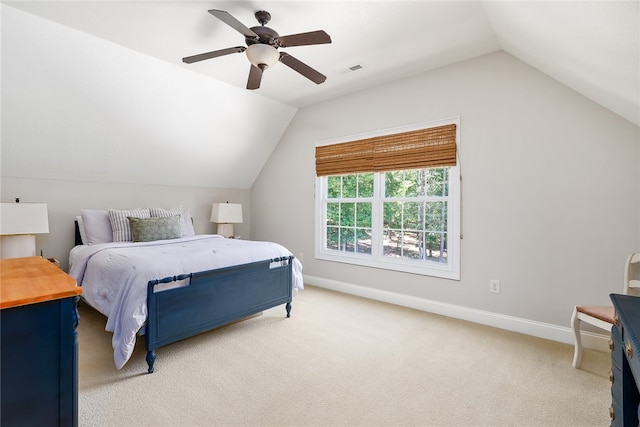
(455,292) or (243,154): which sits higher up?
(243,154)

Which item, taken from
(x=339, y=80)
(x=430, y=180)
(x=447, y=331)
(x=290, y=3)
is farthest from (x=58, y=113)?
(x=447, y=331)

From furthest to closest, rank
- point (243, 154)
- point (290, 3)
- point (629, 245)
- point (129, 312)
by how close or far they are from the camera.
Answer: point (243, 154), point (629, 245), point (290, 3), point (129, 312)

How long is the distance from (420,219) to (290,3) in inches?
97.4

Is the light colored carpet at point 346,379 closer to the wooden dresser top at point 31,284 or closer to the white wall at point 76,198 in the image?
the wooden dresser top at point 31,284

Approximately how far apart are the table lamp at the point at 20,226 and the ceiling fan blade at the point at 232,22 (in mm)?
2672

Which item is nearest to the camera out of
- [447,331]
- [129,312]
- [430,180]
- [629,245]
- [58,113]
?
[129,312]

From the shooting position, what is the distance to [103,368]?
2227mm

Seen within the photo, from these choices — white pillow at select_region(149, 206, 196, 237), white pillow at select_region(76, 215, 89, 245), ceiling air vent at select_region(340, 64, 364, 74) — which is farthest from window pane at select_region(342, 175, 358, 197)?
white pillow at select_region(76, 215, 89, 245)

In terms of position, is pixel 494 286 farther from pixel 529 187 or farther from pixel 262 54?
pixel 262 54

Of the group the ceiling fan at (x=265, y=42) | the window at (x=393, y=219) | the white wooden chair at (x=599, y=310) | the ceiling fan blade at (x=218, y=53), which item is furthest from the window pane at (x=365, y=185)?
the white wooden chair at (x=599, y=310)

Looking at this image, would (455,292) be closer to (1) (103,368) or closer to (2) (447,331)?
(2) (447,331)

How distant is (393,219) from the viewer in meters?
3.86

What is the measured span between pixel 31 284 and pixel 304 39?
1996 mm

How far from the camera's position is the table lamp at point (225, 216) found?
474 cm
